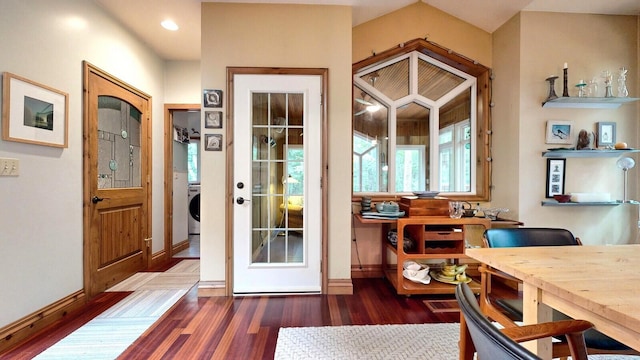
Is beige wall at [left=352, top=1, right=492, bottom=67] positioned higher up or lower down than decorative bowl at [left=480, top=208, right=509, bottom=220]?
higher up

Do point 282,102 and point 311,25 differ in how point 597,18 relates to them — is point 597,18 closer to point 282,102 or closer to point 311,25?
point 311,25

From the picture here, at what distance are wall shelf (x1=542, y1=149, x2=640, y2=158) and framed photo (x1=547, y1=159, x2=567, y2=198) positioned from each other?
7cm

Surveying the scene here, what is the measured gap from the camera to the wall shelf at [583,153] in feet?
8.20

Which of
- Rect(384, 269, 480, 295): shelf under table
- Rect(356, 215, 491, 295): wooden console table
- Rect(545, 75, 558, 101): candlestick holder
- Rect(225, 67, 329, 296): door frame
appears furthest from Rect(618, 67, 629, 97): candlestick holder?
Rect(225, 67, 329, 296): door frame

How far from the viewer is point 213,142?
2432mm

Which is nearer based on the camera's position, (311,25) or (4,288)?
(4,288)

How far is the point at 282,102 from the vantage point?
98.9 inches

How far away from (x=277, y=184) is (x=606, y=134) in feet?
10.4

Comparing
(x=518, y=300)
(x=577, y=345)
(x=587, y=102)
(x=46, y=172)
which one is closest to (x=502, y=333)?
(x=577, y=345)

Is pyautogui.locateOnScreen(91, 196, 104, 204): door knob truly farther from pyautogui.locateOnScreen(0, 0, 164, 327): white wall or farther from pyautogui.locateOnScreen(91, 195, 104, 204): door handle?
pyautogui.locateOnScreen(0, 0, 164, 327): white wall

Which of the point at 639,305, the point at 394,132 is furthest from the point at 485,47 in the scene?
the point at 639,305

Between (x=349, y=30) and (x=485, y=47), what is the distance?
1648mm

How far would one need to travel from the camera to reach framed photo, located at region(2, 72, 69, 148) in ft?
5.65

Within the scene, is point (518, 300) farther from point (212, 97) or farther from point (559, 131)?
point (212, 97)
